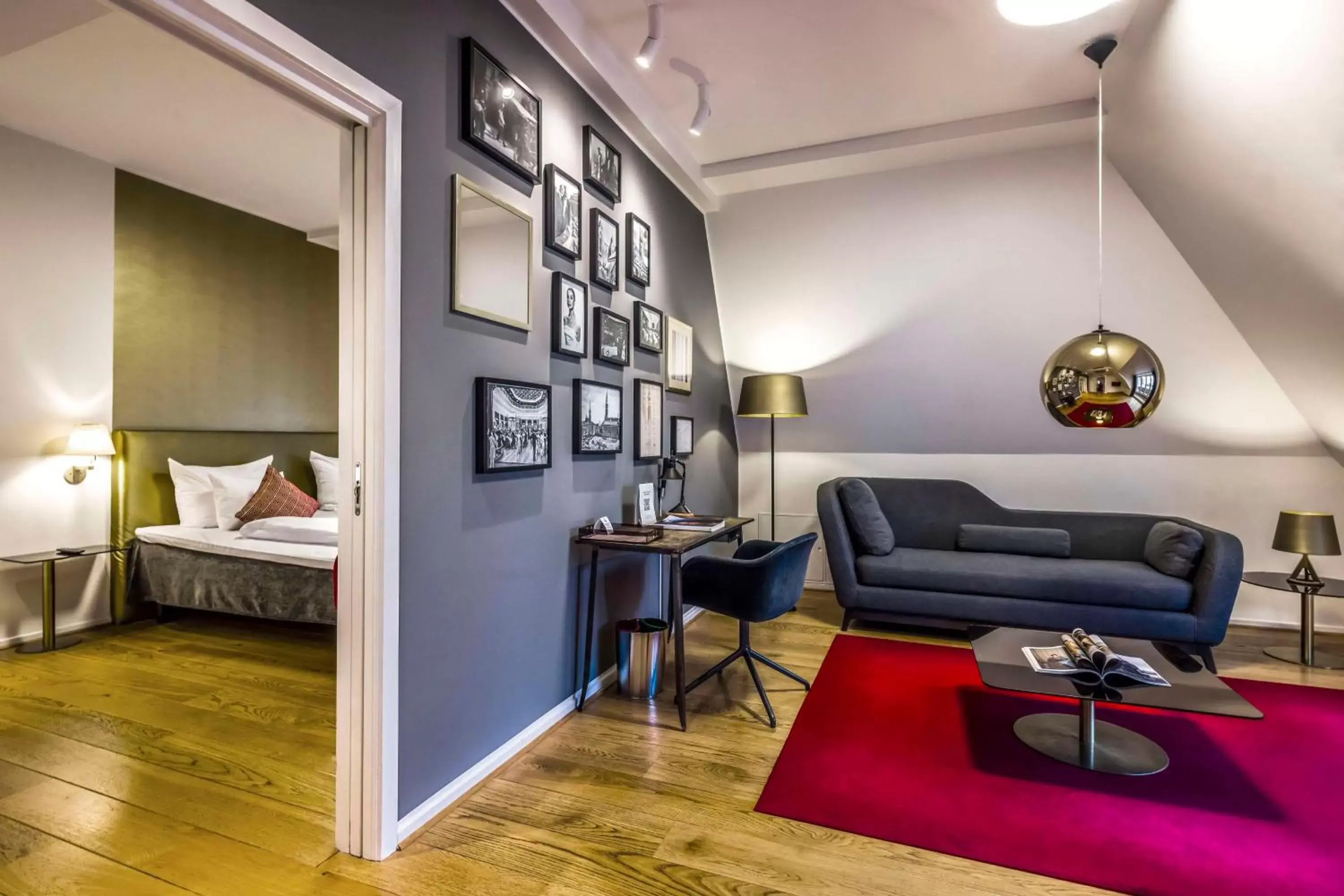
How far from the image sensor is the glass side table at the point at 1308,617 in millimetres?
3455

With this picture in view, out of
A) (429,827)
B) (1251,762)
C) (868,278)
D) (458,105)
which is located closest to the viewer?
(429,827)

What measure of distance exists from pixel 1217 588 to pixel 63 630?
6378 mm

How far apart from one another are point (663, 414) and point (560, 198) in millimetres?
1442

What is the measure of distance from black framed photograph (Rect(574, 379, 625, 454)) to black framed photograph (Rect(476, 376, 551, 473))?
23 centimetres

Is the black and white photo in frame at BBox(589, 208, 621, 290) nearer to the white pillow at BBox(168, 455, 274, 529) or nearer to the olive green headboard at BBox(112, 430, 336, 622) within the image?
the white pillow at BBox(168, 455, 274, 529)

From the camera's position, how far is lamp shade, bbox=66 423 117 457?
367cm

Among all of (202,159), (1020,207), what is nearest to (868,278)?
(1020,207)

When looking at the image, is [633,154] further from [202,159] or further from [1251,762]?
[1251,762]

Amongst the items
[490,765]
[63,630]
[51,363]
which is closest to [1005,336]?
[490,765]

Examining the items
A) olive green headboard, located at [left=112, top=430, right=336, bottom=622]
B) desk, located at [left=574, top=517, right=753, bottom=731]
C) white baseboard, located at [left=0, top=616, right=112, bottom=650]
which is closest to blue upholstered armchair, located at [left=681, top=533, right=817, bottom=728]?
desk, located at [left=574, top=517, right=753, bottom=731]

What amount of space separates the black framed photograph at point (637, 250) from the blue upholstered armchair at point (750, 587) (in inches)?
59.4

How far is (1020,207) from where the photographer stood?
3.87m

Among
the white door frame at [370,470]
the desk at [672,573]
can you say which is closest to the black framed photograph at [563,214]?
the white door frame at [370,470]

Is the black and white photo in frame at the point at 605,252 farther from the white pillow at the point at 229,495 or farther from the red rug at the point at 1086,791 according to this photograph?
the white pillow at the point at 229,495
